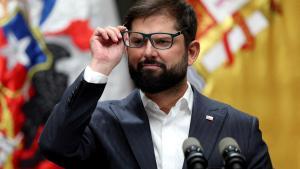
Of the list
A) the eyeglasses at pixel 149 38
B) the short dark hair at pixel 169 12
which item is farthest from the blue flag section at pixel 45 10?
the eyeglasses at pixel 149 38

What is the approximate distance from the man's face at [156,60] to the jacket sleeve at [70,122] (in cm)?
19

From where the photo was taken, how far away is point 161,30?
2.71 meters

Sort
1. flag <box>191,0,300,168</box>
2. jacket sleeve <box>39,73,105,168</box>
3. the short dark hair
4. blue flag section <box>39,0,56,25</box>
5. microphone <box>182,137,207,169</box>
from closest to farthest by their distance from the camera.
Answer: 1. microphone <box>182,137,207,169</box>
2. jacket sleeve <box>39,73,105,168</box>
3. the short dark hair
4. flag <box>191,0,300,168</box>
5. blue flag section <box>39,0,56,25</box>

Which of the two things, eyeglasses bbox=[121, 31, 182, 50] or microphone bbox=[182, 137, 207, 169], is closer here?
microphone bbox=[182, 137, 207, 169]

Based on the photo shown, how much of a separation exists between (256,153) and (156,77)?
1.70ft

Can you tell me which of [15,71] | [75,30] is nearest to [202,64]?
[75,30]

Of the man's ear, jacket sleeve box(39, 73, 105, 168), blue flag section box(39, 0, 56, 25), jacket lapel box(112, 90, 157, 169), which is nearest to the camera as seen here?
jacket sleeve box(39, 73, 105, 168)

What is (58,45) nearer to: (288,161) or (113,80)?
(113,80)

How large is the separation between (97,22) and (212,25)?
77 centimetres

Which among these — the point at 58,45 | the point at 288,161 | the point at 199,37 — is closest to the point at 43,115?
the point at 58,45

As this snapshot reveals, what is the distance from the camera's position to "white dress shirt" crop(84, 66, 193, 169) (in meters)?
2.65

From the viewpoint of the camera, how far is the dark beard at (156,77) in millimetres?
2670

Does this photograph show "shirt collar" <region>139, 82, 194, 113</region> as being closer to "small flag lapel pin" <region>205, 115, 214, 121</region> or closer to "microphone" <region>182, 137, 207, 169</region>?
"small flag lapel pin" <region>205, 115, 214, 121</region>

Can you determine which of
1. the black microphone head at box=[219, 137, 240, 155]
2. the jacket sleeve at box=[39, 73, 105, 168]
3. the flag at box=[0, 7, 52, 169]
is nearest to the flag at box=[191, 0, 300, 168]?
the flag at box=[0, 7, 52, 169]
